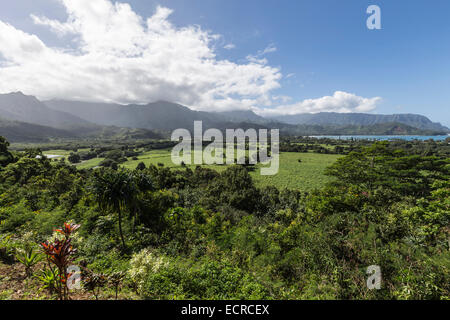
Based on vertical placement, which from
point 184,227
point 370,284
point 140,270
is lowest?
point 184,227

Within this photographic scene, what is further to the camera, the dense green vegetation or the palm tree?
the palm tree

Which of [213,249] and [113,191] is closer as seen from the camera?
[213,249]

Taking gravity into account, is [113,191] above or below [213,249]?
above

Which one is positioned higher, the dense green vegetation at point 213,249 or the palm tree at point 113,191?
the palm tree at point 113,191

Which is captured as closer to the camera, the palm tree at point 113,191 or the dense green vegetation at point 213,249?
the dense green vegetation at point 213,249

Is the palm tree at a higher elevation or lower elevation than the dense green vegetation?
higher

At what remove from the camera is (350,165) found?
23.6m
